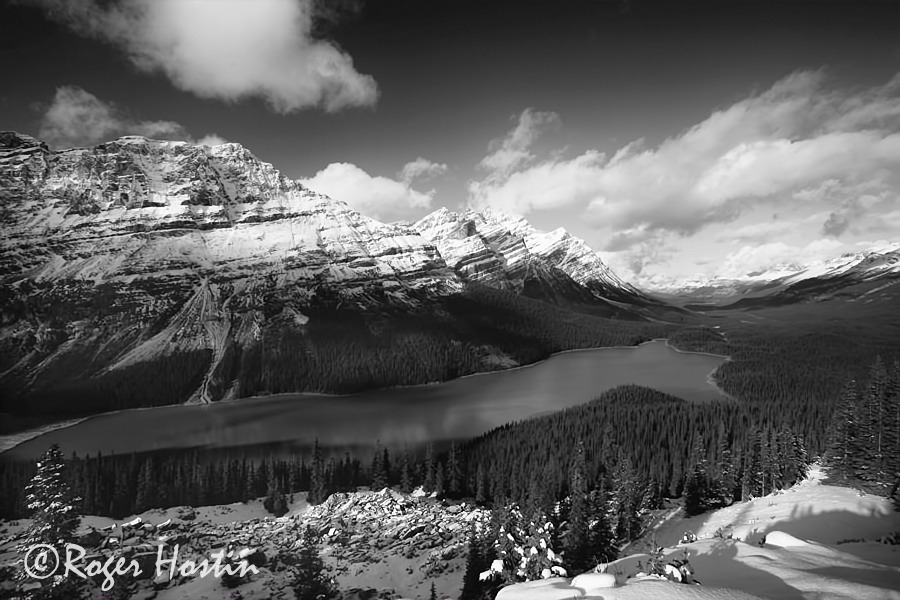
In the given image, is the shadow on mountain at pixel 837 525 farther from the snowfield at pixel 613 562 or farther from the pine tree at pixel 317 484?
the pine tree at pixel 317 484

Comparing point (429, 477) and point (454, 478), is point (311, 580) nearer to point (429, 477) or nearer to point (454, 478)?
point (429, 477)

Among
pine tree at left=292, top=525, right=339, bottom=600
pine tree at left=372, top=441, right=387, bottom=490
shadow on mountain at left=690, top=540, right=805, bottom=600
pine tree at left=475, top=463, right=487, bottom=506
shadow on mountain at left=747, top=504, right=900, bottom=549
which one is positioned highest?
shadow on mountain at left=690, top=540, right=805, bottom=600

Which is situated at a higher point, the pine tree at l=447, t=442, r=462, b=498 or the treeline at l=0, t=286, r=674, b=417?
the treeline at l=0, t=286, r=674, b=417

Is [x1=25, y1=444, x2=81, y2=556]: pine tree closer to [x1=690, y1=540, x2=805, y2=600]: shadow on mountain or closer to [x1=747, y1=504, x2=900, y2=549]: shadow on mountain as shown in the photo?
[x1=690, y1=540, x2=805, y2=600]: shadow on mountain

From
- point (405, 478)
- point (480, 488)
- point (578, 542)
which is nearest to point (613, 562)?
point (578, 542)

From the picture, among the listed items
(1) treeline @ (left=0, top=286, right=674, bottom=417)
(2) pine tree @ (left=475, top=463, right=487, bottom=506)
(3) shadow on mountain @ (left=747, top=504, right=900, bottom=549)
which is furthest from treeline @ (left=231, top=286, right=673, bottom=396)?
(3) shadow on mountain @ (left=747, top=504, right=900, bottom=549)

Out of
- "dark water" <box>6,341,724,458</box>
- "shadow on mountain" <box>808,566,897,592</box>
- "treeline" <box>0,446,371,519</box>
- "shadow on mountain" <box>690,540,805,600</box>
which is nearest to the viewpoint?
"shadow on mountain" <box>690,540,805,600</box>

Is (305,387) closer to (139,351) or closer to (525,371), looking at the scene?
(139,351)

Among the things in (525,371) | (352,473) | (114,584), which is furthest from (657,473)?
(525,371)
